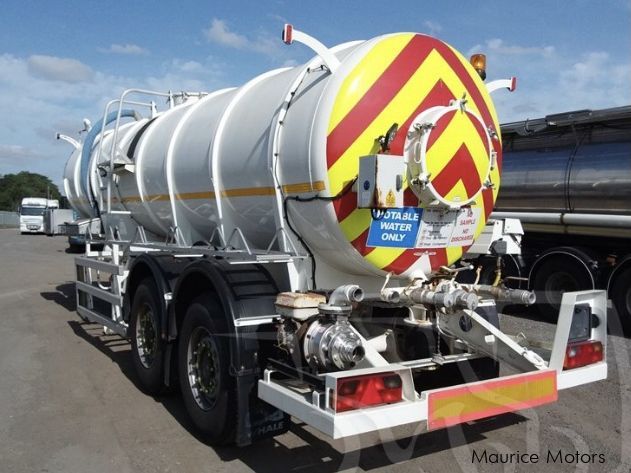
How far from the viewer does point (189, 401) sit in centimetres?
439

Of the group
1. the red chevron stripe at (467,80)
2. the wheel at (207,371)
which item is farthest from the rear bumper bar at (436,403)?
the red chevron stripe at (467,80)

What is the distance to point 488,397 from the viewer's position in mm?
3363

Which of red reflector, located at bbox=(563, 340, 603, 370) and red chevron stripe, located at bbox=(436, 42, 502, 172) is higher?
red chevron stripe, located at bbox=(436, 42, 502, 172)

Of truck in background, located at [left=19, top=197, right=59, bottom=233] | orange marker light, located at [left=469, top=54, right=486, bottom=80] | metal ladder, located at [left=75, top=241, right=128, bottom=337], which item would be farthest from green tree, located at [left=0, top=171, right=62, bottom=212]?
orange marker light, located at [left=469, top=54, right=486, bottom=80]

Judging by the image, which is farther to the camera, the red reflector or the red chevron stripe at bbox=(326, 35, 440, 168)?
the red reflector

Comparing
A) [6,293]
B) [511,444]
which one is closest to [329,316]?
[511,444]

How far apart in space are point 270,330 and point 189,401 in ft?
3.24

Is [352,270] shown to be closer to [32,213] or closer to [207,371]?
[207,371]

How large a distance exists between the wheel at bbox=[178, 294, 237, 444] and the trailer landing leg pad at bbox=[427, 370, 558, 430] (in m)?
1.38

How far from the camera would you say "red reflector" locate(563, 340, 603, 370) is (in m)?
3.80

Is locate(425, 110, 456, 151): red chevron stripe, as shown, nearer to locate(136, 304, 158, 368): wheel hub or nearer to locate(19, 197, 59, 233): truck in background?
locate(136, 304, 158, 368): wheel hub

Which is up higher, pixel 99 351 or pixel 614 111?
pixel 614 111

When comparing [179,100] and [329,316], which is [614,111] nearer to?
[179,100]

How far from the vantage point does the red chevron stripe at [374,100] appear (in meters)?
3.65
